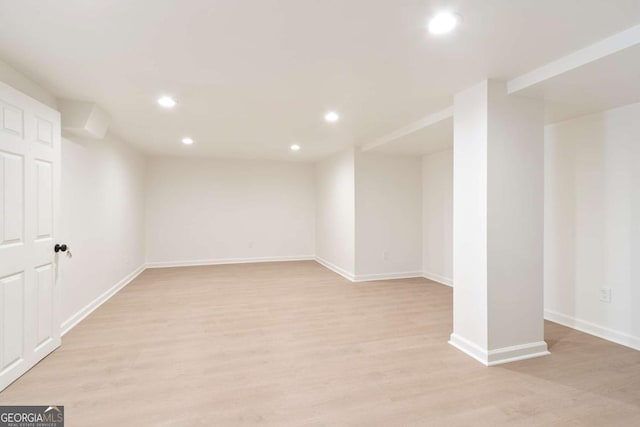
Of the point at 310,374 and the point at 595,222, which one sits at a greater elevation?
the point at 595,222

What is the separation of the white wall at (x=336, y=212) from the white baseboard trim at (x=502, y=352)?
8.45ft

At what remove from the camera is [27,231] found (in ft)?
7.43

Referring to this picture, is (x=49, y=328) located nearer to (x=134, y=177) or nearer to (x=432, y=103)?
(x=134, y=177)

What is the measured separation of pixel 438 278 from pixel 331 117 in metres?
3.31

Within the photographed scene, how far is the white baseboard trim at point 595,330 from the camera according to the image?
2682 millimetres

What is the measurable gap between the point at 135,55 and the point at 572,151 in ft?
13.6

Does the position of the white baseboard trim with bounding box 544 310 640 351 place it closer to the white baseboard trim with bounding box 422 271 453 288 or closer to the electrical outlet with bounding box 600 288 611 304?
the electrical outlet with bounding box 600 288 611 304

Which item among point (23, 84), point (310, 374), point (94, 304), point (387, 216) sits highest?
point (23, 84)

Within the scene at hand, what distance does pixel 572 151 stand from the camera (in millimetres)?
3172

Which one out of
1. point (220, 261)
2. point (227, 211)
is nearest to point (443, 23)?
point (227, 211)

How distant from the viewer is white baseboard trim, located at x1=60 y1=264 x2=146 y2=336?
9.79 ft

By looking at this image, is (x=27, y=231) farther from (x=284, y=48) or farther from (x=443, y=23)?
(x=443, y=23)

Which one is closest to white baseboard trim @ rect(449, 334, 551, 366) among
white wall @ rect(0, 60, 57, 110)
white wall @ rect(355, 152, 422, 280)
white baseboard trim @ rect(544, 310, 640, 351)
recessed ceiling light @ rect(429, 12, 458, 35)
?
white baseboard trim @ rect(544, 310, 640, 351)

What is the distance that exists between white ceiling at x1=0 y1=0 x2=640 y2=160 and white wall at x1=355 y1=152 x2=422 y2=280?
1995mm
